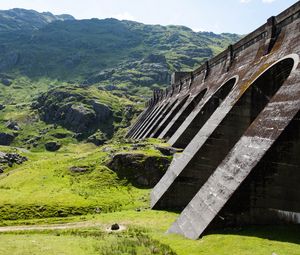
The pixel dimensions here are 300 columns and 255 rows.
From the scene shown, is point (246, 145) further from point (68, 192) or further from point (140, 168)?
point (68, 192)

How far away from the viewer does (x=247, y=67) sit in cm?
4116

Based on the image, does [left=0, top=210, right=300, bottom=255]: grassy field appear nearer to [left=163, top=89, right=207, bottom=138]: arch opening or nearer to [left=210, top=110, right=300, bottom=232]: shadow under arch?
[left=210, top=110, right=300, bottom=232]: shadow under arch

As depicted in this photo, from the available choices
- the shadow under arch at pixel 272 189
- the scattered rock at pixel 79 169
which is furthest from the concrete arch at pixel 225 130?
the scattered rock at pixel 79 169

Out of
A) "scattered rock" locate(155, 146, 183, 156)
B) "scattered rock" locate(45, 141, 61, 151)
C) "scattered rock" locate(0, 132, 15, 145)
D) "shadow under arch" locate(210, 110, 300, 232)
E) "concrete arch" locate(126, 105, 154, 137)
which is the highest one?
"shadow under arch" locate(210, 110, 300, 232)

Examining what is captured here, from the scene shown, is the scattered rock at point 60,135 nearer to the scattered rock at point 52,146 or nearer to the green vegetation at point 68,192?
the scattered rock at point 52,146

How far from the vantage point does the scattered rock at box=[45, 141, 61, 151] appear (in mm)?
172875

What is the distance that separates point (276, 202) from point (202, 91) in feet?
129

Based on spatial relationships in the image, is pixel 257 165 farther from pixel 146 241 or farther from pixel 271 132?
pixel 146 241

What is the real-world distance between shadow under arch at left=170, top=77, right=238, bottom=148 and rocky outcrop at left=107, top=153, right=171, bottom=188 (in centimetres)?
380

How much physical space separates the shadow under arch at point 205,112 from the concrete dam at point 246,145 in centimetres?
13

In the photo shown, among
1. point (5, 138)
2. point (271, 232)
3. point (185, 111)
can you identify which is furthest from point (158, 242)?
point (5, 138)

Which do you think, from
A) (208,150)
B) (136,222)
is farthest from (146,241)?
(208,150)

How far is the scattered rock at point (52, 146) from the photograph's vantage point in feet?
567

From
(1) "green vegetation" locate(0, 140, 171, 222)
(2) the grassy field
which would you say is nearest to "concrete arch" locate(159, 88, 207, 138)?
(1) "green vegetation" locate(0, 140, 171, 222)
